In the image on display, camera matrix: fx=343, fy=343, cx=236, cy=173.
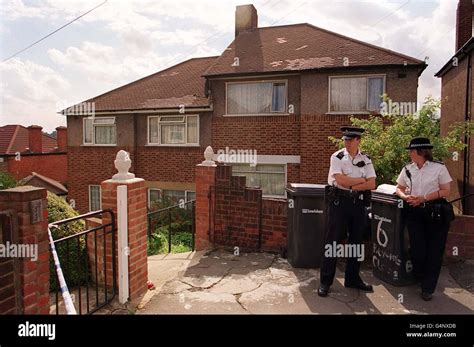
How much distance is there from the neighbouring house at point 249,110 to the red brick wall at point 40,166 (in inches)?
247

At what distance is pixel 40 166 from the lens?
20.5 m

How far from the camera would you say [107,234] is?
3.78 m

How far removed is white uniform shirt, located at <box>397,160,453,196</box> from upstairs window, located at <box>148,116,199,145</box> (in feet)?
31.4

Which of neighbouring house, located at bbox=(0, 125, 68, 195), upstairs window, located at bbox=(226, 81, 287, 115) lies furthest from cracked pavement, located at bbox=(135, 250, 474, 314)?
neighbouring house, located at bbox=(0, 125, 68, 195)

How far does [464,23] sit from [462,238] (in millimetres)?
9480

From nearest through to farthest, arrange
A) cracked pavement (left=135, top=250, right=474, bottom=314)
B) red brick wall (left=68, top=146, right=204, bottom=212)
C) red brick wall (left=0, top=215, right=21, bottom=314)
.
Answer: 1. red brick wall (left=0, top=215, right=21, bottom=314)
2. cracked pavement (left=135, top=250, right=474, bottom=314)
3. red brick wall (left=68, top=146, right=204, bottom=212)

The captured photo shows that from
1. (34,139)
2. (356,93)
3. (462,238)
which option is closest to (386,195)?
(462,238)

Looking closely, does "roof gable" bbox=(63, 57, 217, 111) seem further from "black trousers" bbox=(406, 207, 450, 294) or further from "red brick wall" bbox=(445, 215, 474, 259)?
"black trousers" bbox=(406, 207, 450, 294)

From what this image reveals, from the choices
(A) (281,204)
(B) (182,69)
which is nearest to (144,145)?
(B) (182,69)

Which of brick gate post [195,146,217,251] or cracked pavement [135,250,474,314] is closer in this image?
cracked pavement [135,250,474,314]

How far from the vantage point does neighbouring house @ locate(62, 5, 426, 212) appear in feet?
35.0

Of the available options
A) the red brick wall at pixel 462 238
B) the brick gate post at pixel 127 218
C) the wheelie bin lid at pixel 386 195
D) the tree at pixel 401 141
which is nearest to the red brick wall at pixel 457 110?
the tree at pixel 401 141

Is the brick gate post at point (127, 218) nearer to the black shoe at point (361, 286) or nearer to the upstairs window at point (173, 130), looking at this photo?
the black shoe at point (361, 286)

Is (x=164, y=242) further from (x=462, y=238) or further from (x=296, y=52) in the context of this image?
(x=296, y=52)
